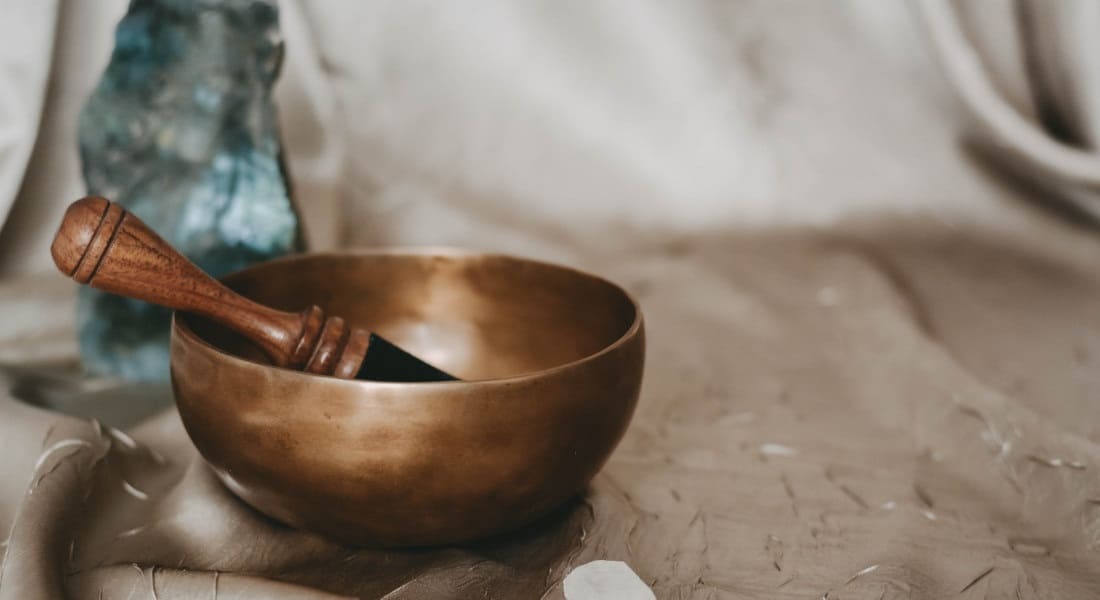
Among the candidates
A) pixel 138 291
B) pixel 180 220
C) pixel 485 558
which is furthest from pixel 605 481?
pixel 180 220

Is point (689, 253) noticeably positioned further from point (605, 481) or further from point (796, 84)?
point (605, 481)

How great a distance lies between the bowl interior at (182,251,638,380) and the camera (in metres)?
0.96

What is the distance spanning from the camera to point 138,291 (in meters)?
0.71

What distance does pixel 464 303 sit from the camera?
1013 mm

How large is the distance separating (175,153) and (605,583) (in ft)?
2.27

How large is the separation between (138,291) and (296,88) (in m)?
0.82

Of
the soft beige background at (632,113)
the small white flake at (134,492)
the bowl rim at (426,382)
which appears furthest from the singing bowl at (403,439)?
the soft beige background at (632,113)

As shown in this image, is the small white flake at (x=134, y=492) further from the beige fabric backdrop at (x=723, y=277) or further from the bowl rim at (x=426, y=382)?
the bowl rim at (x=426, y=382)

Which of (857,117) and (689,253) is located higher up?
(857,117)

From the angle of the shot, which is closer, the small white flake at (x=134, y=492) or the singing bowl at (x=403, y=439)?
the singing bowl at (x=403, y=439)

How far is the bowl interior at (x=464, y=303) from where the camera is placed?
960mm

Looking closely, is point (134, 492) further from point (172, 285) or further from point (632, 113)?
point (632, 113)

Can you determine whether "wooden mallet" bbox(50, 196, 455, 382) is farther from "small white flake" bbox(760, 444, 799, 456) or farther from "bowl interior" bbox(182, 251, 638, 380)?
"small white flake" bbox(760, 444, 799, 456)

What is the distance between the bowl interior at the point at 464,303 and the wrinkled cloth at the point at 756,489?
0.14m
